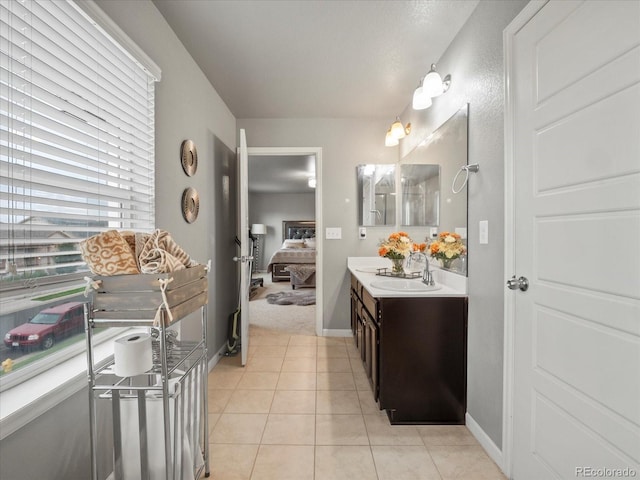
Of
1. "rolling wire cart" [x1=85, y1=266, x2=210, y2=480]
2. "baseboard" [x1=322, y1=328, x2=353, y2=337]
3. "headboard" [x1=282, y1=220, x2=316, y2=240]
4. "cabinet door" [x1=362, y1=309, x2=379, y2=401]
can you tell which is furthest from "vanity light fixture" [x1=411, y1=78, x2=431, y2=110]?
"headboard" [x1=282, y1=220, x2=316, y2=240]

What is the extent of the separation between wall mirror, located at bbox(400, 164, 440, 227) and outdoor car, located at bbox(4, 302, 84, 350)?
2.26 meters

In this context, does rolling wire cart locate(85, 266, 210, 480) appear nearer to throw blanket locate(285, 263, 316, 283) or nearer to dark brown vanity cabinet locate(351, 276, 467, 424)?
dark brown vanity cabinet locate(351, 276, 467, 424)

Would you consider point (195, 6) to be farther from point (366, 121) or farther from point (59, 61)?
point (366, 121)

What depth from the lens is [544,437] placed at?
4.14 feet

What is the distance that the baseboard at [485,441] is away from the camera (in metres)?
1.55

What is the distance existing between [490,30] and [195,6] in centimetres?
161

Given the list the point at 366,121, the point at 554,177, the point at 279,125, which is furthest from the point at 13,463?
the point at 366,121

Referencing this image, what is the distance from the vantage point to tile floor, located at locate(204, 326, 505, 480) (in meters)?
1.54

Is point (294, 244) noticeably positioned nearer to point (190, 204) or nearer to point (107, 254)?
point (190, 204)

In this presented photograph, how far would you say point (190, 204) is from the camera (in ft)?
7.43

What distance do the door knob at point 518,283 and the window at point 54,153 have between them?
1.84m

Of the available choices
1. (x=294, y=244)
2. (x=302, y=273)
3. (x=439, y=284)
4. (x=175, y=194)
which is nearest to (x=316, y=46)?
(x=175, y=194)

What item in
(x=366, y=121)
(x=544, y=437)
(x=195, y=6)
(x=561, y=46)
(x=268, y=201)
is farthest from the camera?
(x=268, y=201)

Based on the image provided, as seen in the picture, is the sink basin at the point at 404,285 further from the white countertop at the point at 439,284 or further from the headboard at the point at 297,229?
the headboard at the point at 297,229
